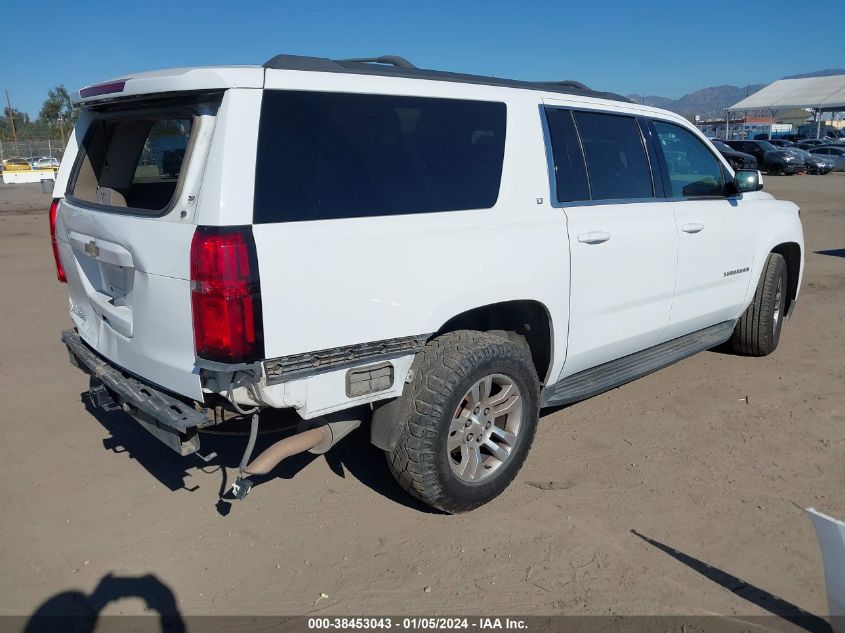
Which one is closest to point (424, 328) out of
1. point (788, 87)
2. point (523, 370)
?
point (523, 370)

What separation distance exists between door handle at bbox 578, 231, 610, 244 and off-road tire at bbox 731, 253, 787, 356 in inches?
92.2

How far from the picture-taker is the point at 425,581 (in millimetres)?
3234

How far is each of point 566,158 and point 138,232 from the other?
2.29 meters

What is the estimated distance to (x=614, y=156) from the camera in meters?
4.47

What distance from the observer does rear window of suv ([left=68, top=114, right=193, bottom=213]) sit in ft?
12.2

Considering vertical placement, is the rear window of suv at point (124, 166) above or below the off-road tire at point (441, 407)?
above

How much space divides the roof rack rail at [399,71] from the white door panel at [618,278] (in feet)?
2.45

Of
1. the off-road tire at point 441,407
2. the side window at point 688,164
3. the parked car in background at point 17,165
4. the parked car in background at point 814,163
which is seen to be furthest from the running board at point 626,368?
the parked car in background at point 17,165

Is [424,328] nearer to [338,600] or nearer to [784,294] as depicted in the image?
[338,600]

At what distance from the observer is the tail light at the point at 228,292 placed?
2752 mm

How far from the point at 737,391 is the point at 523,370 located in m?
2.45

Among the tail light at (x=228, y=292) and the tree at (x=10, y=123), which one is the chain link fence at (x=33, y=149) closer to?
the tree at (x=10, y=123)

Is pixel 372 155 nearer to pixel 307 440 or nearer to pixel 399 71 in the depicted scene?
pixel 399 71

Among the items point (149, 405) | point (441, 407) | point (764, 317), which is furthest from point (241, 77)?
point (764, 317)
